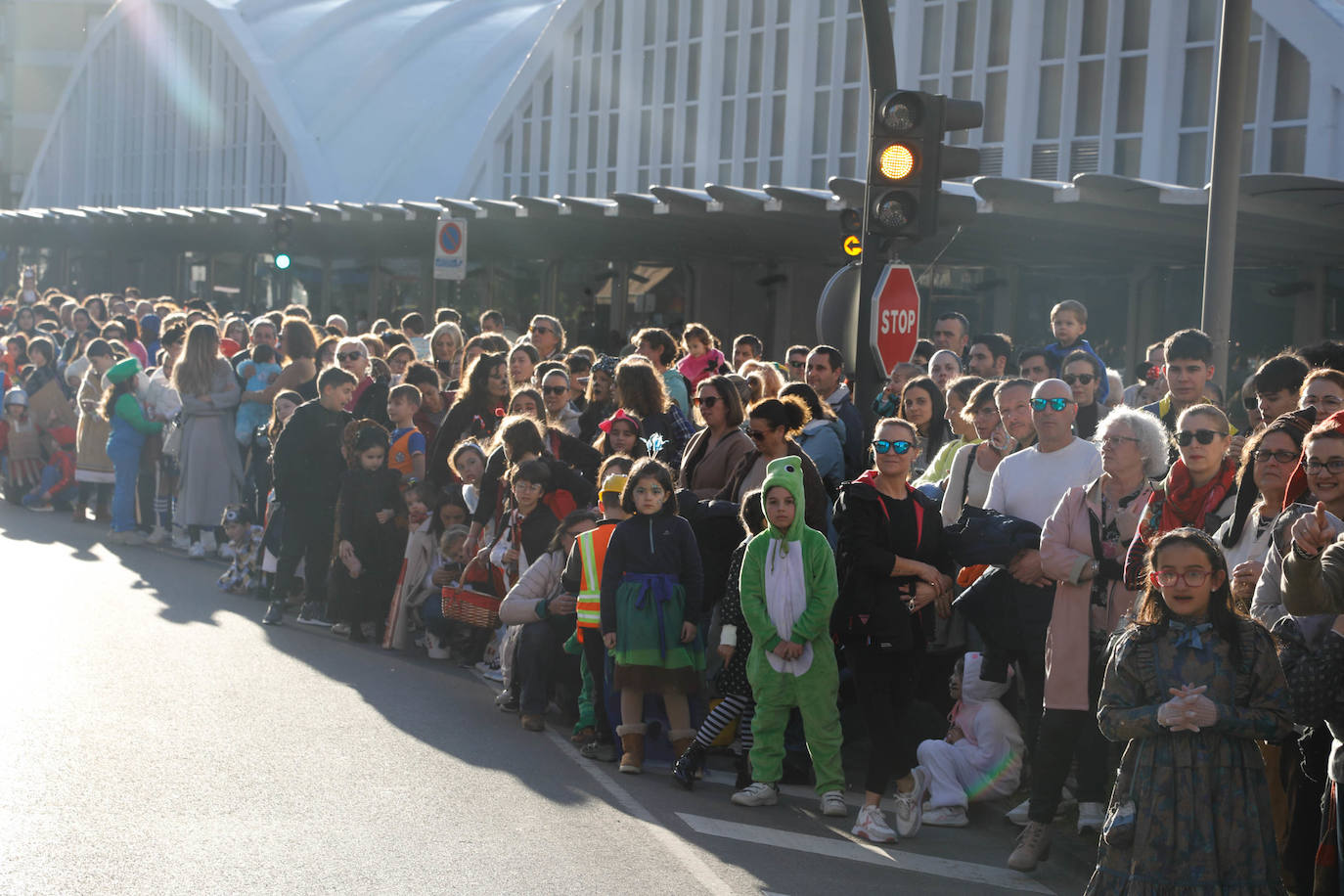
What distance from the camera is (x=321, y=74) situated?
66938 mm

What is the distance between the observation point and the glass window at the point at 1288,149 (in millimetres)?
27734

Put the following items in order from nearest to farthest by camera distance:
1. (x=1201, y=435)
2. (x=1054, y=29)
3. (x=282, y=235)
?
(x=1201, y=435) → (x=282, y=235) → (x=1054, y=29)

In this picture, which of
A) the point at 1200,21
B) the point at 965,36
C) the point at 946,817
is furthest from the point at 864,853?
the point at 965,36

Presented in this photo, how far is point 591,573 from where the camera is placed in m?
8.80

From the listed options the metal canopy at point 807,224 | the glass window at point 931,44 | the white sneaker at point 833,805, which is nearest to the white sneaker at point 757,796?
the white sneaker at point 833,805

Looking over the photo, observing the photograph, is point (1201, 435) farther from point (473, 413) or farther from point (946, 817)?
point (473, 413)

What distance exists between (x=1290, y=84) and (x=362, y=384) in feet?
65.9

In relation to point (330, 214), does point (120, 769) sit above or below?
below

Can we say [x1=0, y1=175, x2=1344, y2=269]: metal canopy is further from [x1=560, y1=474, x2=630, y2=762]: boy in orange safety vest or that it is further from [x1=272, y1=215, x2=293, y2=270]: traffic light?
[x1=560, y1=474, x2=630, y2=762]: boy in orange safety vest

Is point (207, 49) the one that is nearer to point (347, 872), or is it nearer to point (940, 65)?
point (940, 65)

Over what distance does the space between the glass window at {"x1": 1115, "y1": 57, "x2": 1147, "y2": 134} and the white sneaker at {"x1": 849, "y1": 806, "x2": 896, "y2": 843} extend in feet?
86.8

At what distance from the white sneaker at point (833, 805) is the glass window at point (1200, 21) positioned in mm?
25132

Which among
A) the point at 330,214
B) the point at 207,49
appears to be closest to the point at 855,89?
the point at 330,214

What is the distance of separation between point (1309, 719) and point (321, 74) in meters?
65.4
